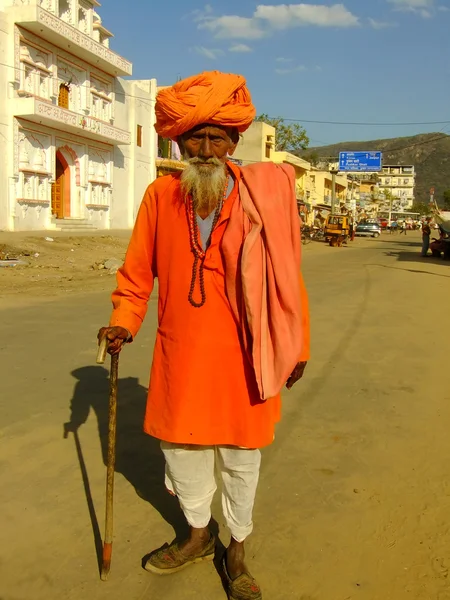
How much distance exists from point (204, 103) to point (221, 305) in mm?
783

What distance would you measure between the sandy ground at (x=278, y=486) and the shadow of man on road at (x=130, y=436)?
1 cm

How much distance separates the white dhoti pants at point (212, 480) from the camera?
7.64 feet

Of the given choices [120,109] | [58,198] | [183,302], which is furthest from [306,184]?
[183,302]

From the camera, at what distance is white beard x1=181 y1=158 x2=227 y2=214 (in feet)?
7.36

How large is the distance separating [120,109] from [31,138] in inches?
277

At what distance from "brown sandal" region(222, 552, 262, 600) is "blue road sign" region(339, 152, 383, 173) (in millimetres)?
43305

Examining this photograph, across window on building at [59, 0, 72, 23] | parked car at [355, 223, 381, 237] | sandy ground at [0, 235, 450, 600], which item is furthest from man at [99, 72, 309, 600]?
parked car at [355, 223, 381, 237]

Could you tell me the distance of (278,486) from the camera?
3.11m

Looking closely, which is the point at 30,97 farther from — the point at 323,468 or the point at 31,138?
the point at 323,468

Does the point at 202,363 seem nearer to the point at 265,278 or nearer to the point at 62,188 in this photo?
the point at 265,278

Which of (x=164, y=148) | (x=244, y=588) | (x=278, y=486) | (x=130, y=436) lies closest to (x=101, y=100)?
(x=164, y=148)

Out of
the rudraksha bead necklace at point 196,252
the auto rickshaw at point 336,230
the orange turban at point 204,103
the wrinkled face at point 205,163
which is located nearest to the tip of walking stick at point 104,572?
the rudraksha bead necklace at point 196,252

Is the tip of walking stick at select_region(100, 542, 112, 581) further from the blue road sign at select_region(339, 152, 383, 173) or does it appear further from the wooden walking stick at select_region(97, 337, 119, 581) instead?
the blue road sign at select_region(339, 152, 383, 173)

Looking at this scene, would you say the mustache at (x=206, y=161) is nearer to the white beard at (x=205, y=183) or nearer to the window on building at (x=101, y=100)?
the white beard at (x=205, y=183)
